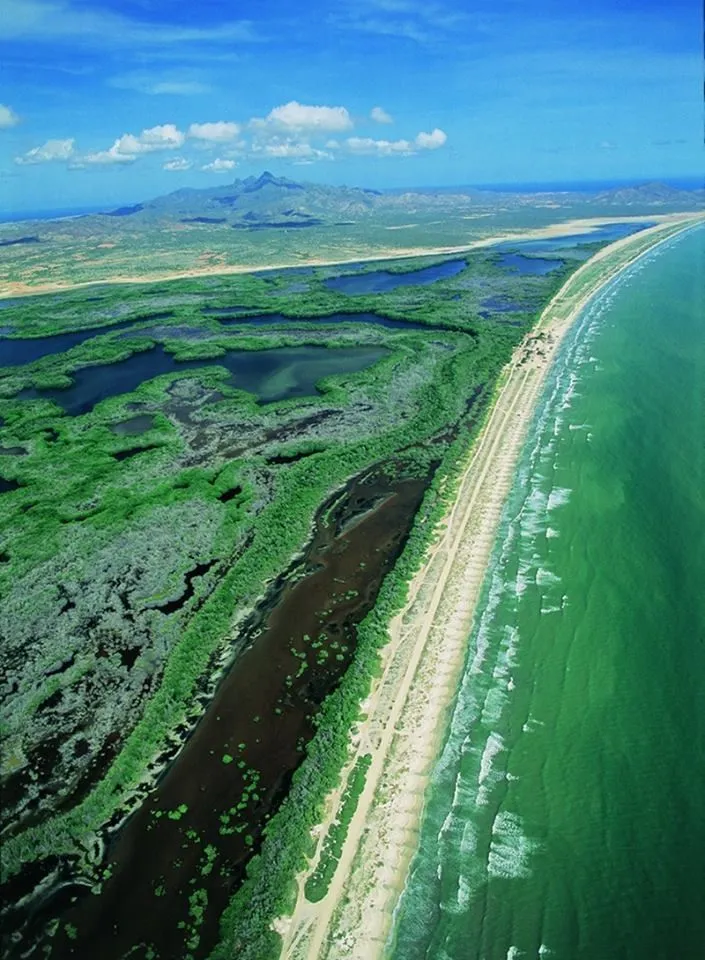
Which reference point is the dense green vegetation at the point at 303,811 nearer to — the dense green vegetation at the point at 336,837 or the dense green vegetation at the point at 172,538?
the dense green vegetation at the point at 172,538

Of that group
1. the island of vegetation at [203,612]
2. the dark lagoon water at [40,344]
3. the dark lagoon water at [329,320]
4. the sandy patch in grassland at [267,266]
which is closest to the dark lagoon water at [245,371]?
the island of vegetation at [203,612]

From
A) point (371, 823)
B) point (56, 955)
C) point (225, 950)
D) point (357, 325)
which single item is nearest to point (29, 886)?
point (56, 955)

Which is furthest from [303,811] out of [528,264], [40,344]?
[528,264]

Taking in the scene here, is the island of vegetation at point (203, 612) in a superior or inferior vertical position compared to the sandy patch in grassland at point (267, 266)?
inferior

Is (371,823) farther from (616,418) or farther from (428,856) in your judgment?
(616,418)

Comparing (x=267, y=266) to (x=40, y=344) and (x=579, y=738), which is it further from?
(x=579, y=738)

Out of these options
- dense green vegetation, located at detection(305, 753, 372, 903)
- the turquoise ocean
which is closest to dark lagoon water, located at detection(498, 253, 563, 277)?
the turquoise ocean

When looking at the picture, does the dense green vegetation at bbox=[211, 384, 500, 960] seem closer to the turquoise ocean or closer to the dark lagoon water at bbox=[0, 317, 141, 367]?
the turquoise ocean
